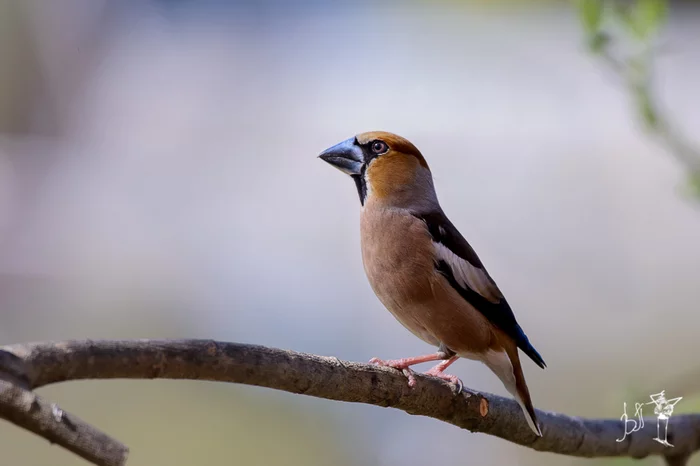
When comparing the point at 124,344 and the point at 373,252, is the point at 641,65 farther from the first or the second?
the point at 124,344

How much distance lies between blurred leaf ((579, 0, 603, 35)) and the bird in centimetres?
39

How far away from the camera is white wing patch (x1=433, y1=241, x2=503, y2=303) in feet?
4.75

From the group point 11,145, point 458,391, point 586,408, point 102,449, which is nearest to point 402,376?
point 458,391

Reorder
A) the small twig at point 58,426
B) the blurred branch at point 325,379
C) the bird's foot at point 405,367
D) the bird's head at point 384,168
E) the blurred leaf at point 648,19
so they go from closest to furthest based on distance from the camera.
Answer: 1. the small twig at point 58,426
2. the blurred branch at point 325,379
3. the bird's foot at point 405,367
4. the blurred leaf at point 648,19
5. the bird's head at point 384,168

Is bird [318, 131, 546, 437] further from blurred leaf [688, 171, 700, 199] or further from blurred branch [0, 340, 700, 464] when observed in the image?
blurred leaf [688, 171, 700, 199]

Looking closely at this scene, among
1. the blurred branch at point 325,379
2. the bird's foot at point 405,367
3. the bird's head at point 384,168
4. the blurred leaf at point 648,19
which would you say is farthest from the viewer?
the bird's head at point 384,168

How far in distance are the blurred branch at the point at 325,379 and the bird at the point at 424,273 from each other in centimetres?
5

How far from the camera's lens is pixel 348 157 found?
1.48 m

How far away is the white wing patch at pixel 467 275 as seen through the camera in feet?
4.75

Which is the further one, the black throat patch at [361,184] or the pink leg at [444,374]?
the black throat patch at [361,184]

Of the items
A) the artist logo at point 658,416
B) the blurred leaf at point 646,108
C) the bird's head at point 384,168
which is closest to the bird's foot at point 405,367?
the bird's head at point 384,168

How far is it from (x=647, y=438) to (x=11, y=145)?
3336mm

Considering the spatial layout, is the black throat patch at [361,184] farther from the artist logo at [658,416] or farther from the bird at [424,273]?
the artist logo at [658,416]

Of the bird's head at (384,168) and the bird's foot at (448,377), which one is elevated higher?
the bird's head at (384,168)
